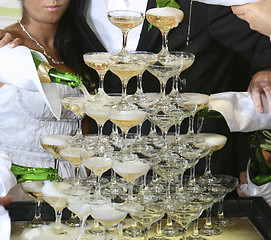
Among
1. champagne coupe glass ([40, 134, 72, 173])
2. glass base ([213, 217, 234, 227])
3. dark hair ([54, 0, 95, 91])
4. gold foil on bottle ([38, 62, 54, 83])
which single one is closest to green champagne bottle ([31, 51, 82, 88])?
gold foil on bottle ([38, 62, 54, 83])

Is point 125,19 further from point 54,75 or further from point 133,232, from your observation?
point 133,232

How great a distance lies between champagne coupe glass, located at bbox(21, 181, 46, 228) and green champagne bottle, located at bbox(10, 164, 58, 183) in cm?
2

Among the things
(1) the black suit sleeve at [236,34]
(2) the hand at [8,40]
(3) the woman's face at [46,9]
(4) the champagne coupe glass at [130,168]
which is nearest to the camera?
(4) the champagne coupe glass at [130,168]

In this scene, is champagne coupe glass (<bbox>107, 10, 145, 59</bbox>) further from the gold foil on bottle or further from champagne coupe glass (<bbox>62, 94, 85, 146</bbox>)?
the gold foil on bottle

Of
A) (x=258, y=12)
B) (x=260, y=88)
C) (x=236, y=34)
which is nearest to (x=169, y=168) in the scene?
(x=260, y=88)

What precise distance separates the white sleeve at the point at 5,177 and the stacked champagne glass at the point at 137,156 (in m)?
0.09

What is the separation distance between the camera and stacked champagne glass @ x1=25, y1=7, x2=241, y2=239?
1.10 metres

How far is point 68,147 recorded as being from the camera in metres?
1.21

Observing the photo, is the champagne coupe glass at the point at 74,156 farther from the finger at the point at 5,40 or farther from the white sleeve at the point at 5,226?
the finger at the point at 5,40

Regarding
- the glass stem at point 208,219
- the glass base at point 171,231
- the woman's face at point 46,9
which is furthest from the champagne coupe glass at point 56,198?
the woman's face at point 46,9

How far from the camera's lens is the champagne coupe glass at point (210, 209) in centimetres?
125

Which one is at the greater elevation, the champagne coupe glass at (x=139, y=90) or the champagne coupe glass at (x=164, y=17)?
the champagne coupe glass at (x=164, y=17)

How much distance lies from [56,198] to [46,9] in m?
1.01

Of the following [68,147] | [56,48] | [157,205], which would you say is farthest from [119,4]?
[157,205]
